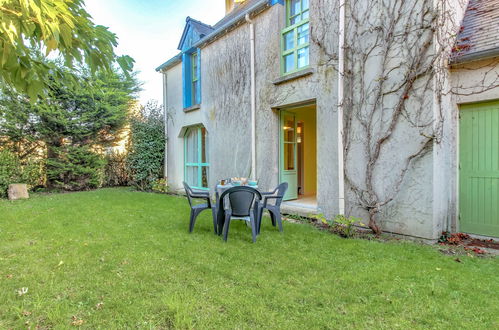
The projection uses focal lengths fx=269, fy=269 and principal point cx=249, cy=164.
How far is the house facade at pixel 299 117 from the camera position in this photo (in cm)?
470

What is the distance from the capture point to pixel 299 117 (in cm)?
836

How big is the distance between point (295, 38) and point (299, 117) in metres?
2.41

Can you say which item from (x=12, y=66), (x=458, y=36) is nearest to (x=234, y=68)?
(x=458, y=36)

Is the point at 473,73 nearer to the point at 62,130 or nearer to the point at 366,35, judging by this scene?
the point at 366,35

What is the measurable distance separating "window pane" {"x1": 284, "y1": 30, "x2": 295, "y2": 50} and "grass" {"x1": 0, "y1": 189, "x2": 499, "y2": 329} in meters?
4.59

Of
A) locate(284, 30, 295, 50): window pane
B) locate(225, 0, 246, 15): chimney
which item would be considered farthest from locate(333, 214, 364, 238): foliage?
locate(225, 0, 246, 15): chimney

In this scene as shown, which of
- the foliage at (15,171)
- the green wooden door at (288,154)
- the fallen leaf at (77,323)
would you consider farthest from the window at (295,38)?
the foliage at (15,171)

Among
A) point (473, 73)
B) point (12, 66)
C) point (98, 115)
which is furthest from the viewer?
point (98, 115)

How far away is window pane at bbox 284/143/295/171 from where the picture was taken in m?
7.67

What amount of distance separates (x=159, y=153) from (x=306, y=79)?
25.6 ft

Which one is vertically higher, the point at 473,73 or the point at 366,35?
the point at 366,35

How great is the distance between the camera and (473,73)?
4.70 m

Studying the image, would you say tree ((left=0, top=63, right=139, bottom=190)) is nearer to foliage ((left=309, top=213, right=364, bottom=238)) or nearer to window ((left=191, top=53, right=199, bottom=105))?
window ((left=191, top=53, right=199, bottom=105))

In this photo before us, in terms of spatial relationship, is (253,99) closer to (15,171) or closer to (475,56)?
(475,56)
